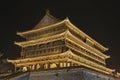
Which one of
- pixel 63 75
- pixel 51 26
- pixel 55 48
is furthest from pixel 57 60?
pixel 63 75

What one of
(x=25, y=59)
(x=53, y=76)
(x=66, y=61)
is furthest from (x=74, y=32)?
(x=53, y=76)

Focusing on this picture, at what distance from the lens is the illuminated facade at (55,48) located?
114ft

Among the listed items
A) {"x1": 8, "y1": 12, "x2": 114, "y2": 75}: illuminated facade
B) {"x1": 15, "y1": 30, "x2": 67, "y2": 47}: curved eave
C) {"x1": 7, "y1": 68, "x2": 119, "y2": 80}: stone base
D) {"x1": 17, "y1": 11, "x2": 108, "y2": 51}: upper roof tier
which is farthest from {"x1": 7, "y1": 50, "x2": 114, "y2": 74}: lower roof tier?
{"x1": 7, "y1": 68, "x2": 119, "y2": 80}: stone base

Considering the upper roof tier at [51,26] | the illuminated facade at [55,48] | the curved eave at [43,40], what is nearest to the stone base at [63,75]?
the illuminated facade at [55,48]

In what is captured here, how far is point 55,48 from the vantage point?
35750 millimetres

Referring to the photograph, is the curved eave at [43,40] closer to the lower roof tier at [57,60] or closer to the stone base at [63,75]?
the lower roof tier at [57,60]

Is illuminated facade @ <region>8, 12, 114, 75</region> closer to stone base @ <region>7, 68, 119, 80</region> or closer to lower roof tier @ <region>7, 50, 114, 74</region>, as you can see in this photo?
lower roof tier @ <region>7, 50, 114, 74</region>

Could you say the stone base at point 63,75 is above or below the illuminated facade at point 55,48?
below

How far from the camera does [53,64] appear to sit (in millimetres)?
35000

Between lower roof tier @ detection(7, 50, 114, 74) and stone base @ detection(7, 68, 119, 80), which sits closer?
stone base @ detection(7, 68, 119, 80)

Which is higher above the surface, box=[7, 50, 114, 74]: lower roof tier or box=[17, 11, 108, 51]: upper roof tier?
box=[17, 11, 108, 51]: upper roof tier

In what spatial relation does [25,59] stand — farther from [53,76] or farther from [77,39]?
[53,76]

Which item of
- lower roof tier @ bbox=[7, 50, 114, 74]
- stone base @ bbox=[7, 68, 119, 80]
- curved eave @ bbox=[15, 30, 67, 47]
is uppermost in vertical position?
curved eave @ bbox=[15, 30, 67, 47]

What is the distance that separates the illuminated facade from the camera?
114ft
